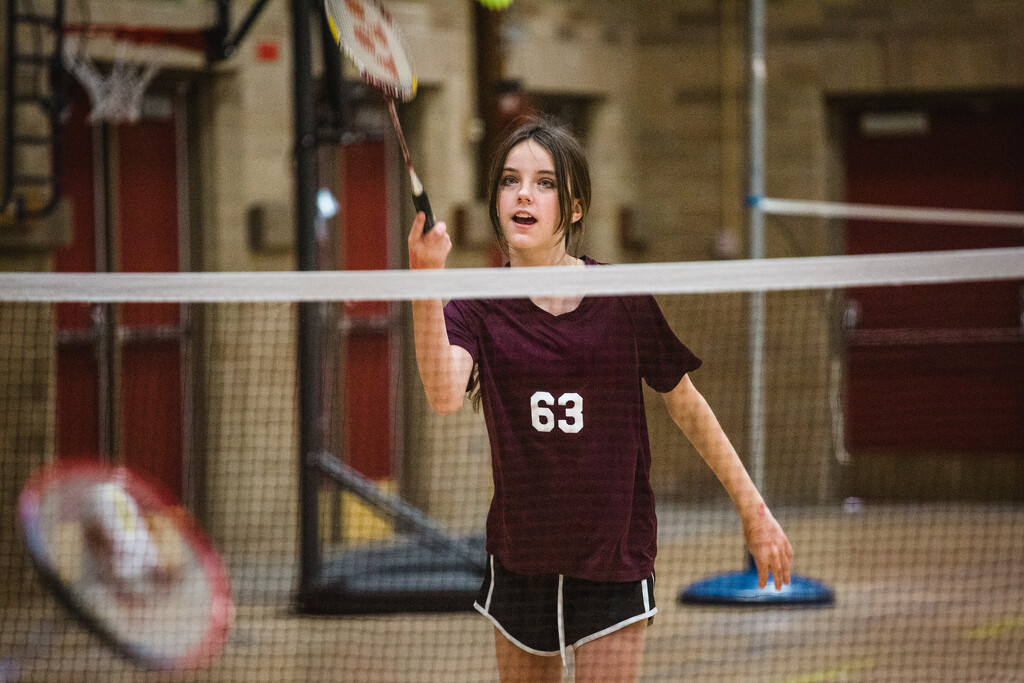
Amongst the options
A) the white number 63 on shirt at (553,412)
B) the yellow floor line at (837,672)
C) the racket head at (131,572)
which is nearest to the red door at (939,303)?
the yellow floor line at (837,672)

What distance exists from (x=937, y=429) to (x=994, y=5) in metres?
3.06

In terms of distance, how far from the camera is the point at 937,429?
1027cm

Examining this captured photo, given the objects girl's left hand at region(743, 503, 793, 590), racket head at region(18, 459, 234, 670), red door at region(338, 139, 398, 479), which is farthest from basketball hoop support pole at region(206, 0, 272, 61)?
girl's left hand at region(743, 503, 793, 590)

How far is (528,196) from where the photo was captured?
2707mm

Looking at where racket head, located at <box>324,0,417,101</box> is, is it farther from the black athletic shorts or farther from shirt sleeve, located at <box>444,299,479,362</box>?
the black athletic shorts

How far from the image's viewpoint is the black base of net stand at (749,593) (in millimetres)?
6746

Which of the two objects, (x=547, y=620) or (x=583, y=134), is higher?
(x=583, y=134)

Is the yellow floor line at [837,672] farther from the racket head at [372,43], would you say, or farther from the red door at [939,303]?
the red door at [939,303]

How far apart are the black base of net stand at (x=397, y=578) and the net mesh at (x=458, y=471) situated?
1 cm

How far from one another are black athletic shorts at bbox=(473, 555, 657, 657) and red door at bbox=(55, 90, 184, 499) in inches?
206

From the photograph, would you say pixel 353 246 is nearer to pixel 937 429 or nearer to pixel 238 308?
pixel 238 308

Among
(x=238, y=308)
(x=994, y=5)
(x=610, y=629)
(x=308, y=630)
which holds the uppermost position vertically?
(x=994, y=5)

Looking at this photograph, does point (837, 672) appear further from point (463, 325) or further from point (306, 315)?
point (463, 325)

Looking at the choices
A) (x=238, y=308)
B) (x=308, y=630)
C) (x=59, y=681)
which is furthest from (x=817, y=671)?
(x=238, y=308)
